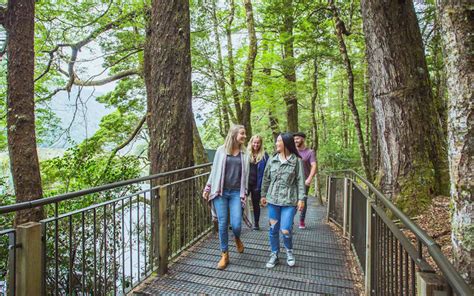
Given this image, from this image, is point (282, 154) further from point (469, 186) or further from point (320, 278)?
point (469, 186)

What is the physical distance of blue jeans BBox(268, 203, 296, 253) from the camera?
13.7 ft

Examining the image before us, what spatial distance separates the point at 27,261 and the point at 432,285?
2373 millimetres

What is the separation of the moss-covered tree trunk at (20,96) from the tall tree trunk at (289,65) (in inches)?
239

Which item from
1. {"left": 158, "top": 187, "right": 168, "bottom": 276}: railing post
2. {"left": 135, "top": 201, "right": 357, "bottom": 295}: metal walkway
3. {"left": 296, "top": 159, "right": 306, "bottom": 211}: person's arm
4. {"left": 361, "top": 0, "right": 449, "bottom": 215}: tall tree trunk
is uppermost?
{"left": 361, "top": 0, "right": 449, "bottom": 215}: tall tree trunk

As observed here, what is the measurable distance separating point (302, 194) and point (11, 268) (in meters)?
3.02

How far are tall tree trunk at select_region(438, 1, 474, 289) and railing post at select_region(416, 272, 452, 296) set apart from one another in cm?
82

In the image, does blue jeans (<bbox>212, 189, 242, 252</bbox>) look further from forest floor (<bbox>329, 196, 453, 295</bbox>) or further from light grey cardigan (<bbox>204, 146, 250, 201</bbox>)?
forest floor (<bbox>329, 196, 453, 295</bbox>)

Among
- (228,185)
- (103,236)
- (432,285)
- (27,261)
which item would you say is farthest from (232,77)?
(432,285)

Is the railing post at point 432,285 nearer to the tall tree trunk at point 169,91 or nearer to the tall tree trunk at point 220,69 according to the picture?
the tall tree trunk at point 169,91

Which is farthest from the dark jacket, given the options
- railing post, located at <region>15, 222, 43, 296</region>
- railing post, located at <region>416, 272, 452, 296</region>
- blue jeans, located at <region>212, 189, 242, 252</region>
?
railing post, located at <region>416, 272, 452, 296</region>

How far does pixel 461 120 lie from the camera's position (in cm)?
221

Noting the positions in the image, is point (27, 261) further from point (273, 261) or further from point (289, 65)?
point (289, 65)

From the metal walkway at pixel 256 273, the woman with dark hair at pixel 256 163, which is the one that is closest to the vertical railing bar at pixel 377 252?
the metal walkway at pixel 256 273

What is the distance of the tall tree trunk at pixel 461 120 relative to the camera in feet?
7.04
